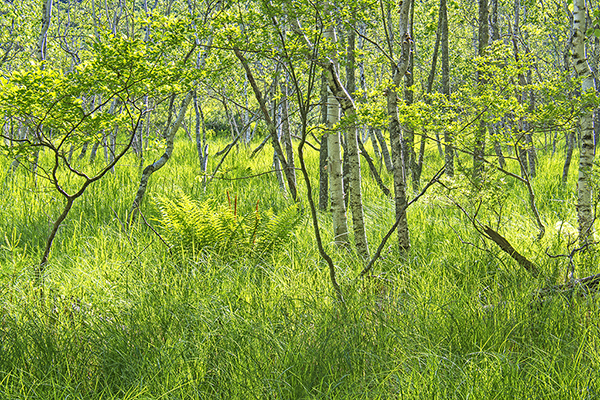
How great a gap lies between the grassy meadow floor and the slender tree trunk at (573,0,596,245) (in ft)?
1.01

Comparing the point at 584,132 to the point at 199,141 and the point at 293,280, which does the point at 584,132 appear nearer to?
the point at 293,280

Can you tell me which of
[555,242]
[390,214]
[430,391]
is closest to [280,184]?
[390,214]

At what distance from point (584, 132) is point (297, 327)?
280 centimetres

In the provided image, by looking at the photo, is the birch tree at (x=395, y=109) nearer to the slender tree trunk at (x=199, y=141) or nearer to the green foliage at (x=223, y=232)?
the green foliage at (x=223, y=232)

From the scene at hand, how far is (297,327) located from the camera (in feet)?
8.03

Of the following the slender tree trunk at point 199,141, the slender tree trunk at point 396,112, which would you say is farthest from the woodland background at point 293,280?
the slender tree trunk at point 199,141

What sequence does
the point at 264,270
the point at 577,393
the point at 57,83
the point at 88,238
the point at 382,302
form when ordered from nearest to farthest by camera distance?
1. the point at 577,393
2. the point at 57,83
3. the point at 382,302
4. the point at 264,270
5. the point at 88,238

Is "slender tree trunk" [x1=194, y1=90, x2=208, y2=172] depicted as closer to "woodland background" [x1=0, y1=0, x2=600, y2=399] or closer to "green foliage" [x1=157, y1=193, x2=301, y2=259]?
"woodland background" [x1=0, y1=0, x2=600, y2=399]

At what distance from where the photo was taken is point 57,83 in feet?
8.23

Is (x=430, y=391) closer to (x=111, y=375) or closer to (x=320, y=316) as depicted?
(x=320, y=316)

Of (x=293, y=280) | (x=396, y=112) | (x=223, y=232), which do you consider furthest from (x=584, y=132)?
(x=223, y=232)

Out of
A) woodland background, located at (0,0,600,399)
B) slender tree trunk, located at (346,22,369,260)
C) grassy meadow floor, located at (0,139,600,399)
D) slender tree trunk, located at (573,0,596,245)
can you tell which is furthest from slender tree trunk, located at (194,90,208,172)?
slender tree trunk, located at (573,0,596,245)

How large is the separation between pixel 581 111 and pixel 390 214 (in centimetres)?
219

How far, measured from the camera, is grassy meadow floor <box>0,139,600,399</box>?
6.51 ft
